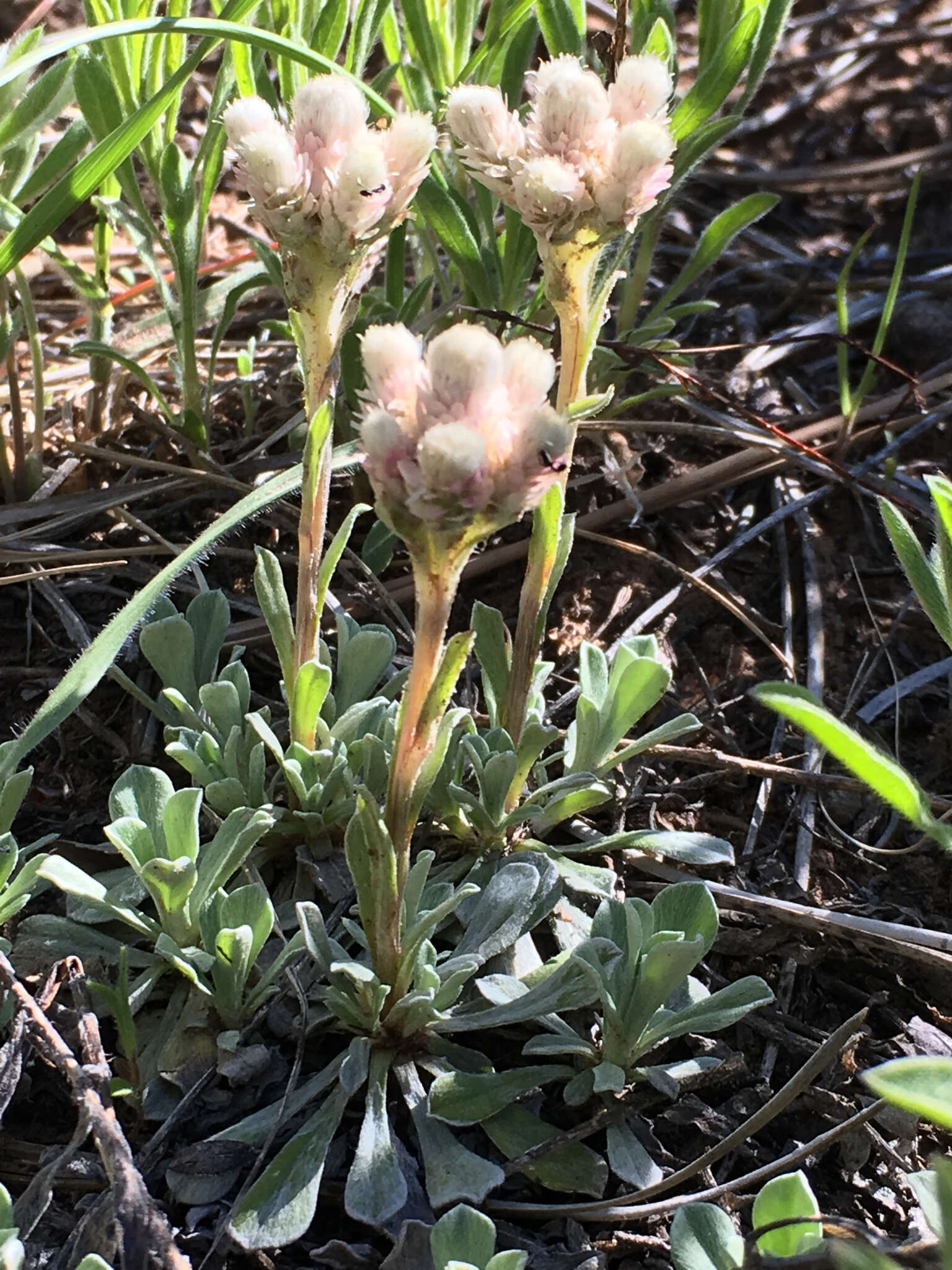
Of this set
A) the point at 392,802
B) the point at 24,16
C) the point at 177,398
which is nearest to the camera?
the point at 392,802

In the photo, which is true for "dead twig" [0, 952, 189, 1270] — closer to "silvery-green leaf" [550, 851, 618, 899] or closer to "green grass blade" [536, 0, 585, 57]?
"silvery-green leaf" [550, 851, 618, 899]

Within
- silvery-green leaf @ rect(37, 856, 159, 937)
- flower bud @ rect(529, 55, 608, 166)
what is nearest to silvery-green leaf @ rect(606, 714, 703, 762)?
silvery-green leaf @ rect(37, 856, 159, 937)

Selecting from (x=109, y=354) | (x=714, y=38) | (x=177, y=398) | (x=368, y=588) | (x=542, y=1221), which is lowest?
(x=542, y=1221)

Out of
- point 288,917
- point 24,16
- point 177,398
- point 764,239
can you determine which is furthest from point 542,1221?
point 24,16

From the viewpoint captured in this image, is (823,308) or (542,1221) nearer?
(542,1221)

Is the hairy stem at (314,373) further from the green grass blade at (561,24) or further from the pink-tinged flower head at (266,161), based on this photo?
the green grass blade at (561,24)

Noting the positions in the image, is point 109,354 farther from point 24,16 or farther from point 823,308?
point 24,16
